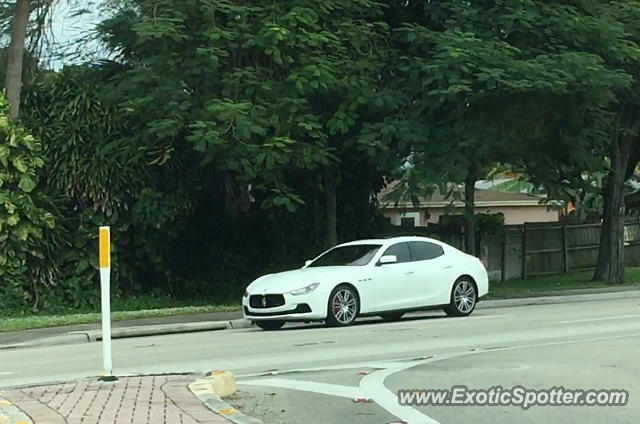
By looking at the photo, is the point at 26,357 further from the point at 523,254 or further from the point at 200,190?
the point at 523,254

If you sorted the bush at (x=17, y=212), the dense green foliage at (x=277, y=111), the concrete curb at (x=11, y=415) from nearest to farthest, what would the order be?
1. the concrete curb at (x=11, y=415)
2. the dense green foliage at (x=277, y=111)
3. the bush at (x=17, y=212)

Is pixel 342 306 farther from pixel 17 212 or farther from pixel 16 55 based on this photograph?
pixel 16 55

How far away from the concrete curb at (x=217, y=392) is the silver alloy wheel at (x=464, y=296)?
9616mm

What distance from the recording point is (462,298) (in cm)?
1941

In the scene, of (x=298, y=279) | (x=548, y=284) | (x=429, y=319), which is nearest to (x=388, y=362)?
(x=298, y=279)

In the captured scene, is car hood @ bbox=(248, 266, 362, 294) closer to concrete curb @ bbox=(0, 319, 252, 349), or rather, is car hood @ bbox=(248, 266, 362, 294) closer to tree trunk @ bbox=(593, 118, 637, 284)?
concrete curb @ bbox=(0, 319, 252, 349)

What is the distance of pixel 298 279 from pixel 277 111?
537cm

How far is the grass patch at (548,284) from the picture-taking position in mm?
26097

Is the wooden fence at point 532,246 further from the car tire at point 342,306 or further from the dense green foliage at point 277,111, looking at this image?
the car tire at point 342,306

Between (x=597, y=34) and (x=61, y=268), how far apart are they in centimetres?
1351

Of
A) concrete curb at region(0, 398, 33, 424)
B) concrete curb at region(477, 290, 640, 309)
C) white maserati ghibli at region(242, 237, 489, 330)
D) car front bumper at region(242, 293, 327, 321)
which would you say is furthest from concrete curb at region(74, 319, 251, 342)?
concrete curb at region(0, 398, 33, 424)

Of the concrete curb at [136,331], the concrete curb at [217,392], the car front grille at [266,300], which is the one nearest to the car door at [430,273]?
the car front grille at [266,300]

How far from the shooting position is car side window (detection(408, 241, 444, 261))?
742 inches

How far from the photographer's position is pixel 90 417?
324 inches
